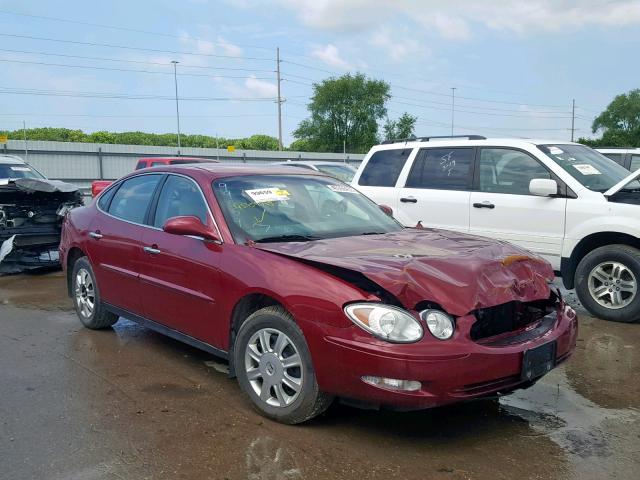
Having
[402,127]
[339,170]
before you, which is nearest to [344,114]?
[402,127]

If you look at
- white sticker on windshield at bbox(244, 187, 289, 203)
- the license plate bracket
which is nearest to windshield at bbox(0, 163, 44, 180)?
white sticker on windshield at bbox(244, 187, 289, 203)

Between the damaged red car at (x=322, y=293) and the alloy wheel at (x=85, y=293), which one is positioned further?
the alloy wheel at (x=85, y=293)

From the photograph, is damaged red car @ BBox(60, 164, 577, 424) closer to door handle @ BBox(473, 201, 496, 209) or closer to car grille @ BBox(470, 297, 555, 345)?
car grille @ BBox(470, 297, 555, 345)

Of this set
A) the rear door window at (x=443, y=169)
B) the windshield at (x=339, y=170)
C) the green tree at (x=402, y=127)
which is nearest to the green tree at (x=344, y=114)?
the green tree at (x=402, y=127)

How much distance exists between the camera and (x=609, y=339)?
5793 millimetres

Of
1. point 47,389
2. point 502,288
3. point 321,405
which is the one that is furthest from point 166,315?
point 502,288

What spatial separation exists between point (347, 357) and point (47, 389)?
8.02 ft

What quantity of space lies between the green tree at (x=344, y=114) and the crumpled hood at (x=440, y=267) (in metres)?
82.9

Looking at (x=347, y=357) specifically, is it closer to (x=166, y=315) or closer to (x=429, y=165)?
(x=166, y=315)

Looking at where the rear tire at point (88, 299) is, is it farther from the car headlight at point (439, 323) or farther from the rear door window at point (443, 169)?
the rear door window at point (443, 169)

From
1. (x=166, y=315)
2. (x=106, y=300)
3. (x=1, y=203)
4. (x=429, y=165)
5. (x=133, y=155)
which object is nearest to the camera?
(x=166, y=315)

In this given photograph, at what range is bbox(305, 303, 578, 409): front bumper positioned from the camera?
3.20m

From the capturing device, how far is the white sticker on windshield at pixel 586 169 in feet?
22.4

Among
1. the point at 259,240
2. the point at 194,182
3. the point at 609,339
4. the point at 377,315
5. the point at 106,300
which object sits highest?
the point at 194,182
